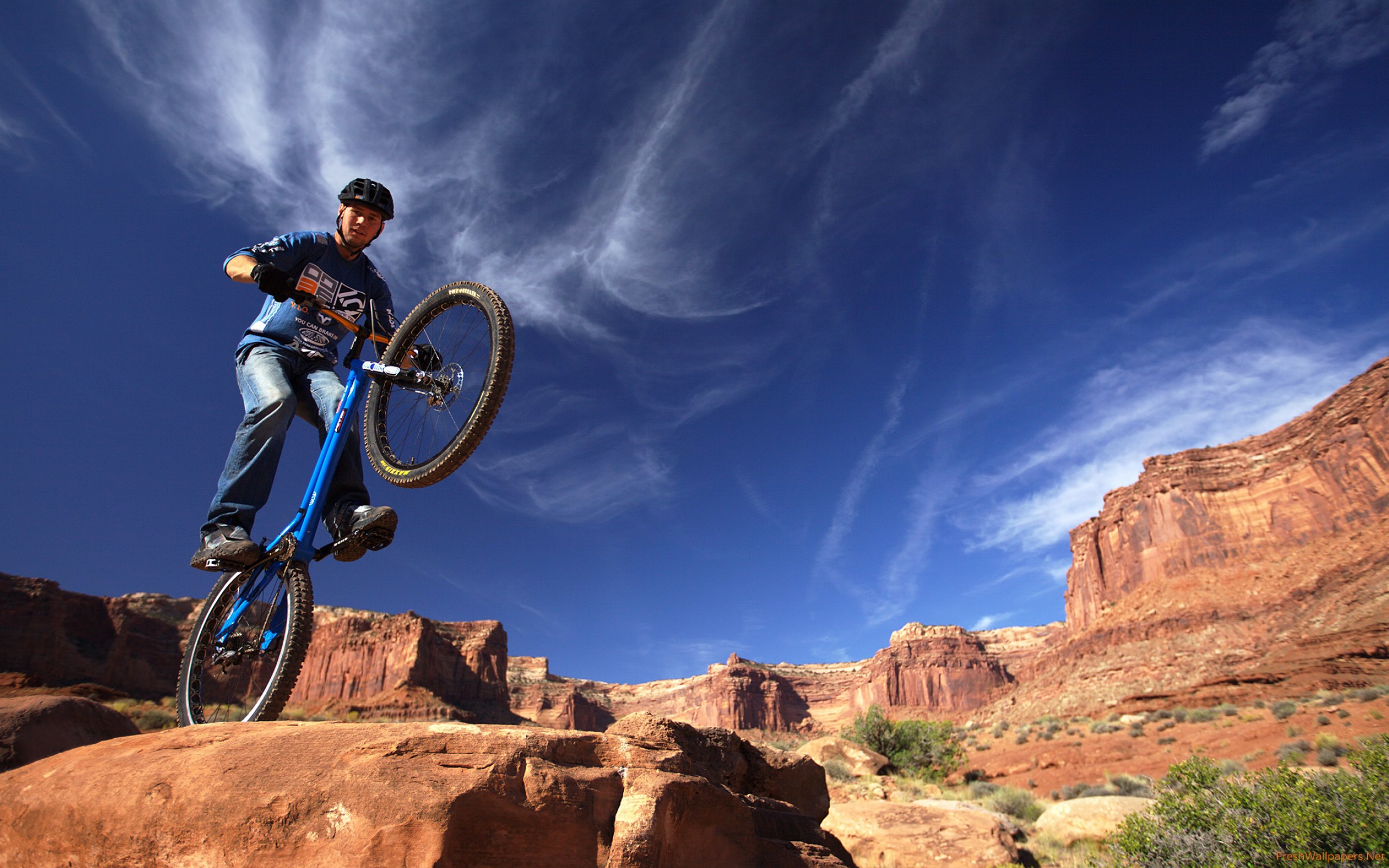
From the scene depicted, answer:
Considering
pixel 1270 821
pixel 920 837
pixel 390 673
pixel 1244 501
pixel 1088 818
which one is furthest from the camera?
pixel 390 673

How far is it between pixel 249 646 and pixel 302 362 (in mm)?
2189

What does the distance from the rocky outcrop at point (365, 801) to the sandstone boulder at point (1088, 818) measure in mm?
12380

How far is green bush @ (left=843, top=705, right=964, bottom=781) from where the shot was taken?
27.8 metres

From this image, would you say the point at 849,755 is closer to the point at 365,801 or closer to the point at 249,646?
the point at 249,646

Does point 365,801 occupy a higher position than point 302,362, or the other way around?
point 302,362

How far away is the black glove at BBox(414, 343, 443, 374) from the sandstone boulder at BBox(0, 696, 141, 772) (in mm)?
3288

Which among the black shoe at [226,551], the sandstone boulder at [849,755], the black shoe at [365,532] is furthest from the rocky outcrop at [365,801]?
the sandstone boulder at [849,755]

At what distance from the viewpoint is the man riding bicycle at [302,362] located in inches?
182

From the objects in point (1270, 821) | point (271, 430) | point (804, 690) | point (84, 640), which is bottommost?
point (1270, 821)

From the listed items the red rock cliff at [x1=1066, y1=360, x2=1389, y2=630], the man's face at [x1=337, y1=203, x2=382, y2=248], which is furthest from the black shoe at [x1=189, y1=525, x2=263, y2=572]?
the red rock cliff at [x1=1066, y1=360, x2=1389, y2=630]

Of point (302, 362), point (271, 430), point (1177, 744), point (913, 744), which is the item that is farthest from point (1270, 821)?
point (1177, 744)

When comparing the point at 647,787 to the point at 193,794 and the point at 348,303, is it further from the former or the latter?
the point at 348,303

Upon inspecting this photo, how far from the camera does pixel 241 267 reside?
16.0 feet

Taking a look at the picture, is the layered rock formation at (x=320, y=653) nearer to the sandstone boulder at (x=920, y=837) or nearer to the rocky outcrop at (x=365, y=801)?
the sandstone boulder at (x=920, y=837)
